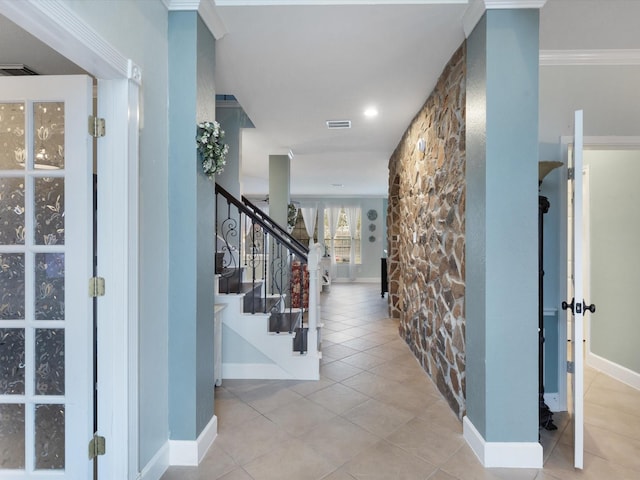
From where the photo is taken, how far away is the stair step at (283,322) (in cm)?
317

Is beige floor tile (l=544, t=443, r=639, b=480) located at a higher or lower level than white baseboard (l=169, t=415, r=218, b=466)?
lower

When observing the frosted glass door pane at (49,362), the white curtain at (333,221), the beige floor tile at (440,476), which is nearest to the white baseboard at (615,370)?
the beige floor tile at (440,476)

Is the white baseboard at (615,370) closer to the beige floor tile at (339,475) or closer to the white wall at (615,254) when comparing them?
the white wall at (615,254)

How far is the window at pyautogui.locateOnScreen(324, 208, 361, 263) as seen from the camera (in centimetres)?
1038

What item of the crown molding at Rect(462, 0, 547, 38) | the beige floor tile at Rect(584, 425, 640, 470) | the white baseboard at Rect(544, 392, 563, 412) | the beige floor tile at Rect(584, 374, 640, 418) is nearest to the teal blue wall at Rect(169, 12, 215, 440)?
the crown molding at Rect(462, 0, 547, 38)

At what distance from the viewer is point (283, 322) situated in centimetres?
337

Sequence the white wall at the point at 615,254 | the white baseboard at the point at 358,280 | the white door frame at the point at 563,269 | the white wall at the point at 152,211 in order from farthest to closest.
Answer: the white baseboard at the point at 358,280
the white wall at the point at 615,254
the white door frame at the point at 563,269
the white wall at the point at 152,211

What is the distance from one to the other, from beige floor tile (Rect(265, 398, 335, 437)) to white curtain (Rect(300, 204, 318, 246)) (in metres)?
7.86

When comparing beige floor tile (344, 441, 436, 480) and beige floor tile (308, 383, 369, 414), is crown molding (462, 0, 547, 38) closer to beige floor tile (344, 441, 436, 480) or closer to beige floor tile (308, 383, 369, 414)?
beige floor tile (344, 441, 436, 480)

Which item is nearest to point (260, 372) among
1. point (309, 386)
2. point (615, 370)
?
point (309, 386)

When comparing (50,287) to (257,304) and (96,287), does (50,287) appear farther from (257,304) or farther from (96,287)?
(257,304)

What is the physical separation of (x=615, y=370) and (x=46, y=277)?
14.4 feet

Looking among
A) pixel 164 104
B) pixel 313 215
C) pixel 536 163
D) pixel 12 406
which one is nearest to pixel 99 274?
pixel 12 406

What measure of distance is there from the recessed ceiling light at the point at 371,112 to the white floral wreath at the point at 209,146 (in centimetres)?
196
